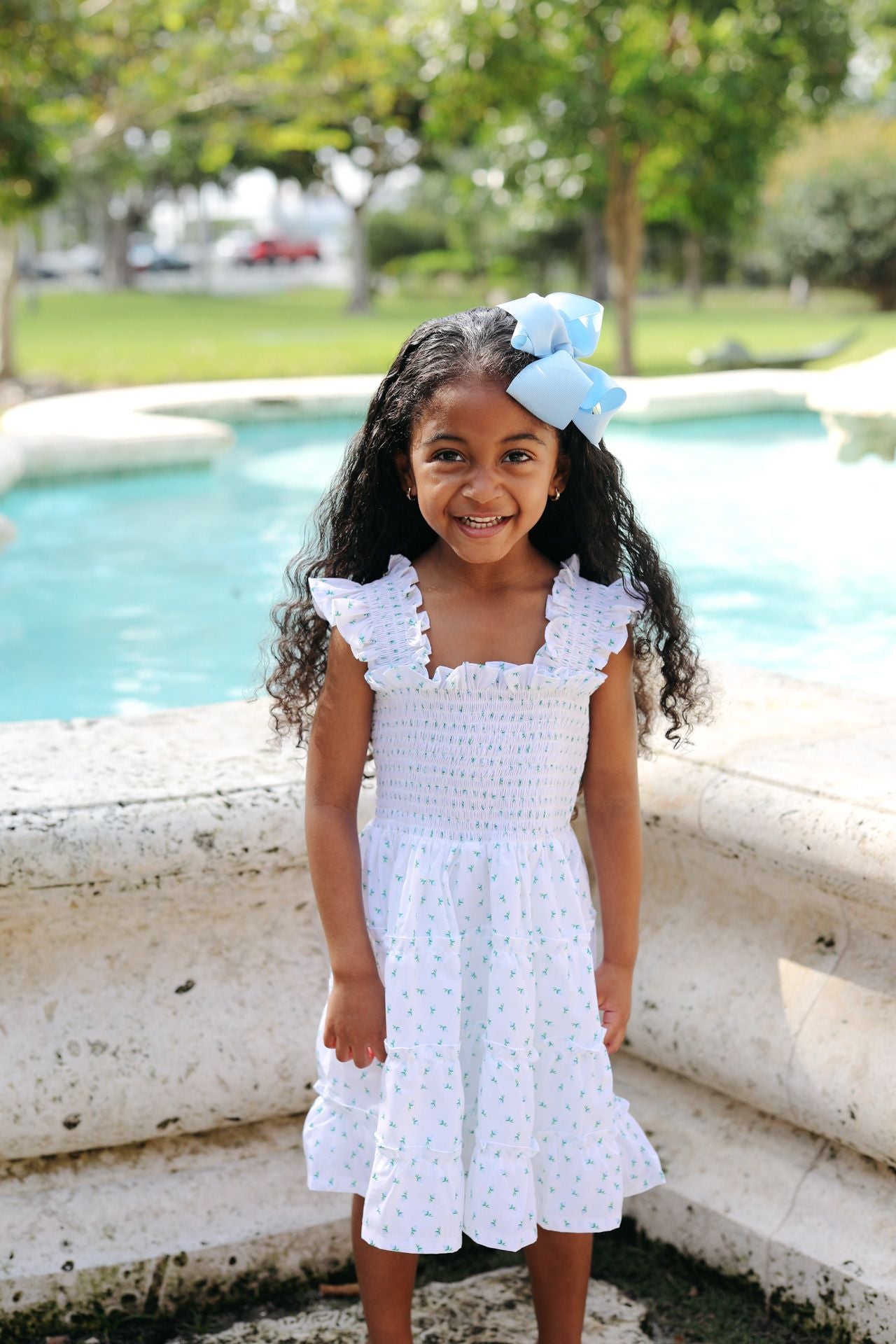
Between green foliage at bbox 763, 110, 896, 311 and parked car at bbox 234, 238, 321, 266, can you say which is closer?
green foliage at bbox 763, 110, 896, 311

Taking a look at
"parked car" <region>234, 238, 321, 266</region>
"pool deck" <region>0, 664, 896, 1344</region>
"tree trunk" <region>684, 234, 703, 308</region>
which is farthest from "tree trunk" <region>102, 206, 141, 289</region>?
"pool deck" <region>0, 664, 896, 1344</region>

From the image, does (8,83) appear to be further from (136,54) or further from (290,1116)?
(290,1116)

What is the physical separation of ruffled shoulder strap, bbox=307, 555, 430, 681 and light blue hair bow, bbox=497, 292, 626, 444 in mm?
273

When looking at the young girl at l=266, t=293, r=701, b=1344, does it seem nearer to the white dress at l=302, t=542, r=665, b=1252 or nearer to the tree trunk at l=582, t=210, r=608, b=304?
the white dress at l=302, t=542, r=665, b=1252

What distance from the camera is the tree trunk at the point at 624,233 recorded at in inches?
516

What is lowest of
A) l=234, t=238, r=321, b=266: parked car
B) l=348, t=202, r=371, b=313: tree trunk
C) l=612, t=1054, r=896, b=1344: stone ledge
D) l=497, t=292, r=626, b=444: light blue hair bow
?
l=612, t=1054, r=896, b=1344: stone ledge

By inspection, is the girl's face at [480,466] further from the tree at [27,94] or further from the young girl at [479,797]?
the tree at [27,94]

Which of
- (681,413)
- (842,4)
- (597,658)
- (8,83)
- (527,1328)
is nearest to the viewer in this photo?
(597,658)

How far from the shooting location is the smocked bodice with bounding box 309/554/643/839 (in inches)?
67.2

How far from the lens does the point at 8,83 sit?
10.8 m

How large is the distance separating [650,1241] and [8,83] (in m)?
10.7

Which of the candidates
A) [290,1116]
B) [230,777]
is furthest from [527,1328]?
[230,777]

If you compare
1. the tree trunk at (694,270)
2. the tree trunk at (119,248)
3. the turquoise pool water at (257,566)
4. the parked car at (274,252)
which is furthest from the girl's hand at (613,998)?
the parked car at (274,252)

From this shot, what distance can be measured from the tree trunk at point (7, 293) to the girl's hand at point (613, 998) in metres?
11.9
